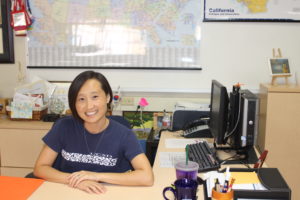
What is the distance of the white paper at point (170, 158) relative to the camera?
1.97m

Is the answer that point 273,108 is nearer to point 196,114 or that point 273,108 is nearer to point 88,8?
point 196,114

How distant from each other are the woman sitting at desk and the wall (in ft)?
4.26

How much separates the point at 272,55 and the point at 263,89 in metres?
0.38

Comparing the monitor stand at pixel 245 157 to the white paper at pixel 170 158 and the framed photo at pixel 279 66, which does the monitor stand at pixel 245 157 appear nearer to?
the white paper at pixel 170 158

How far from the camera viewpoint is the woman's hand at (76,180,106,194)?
149 centimetres

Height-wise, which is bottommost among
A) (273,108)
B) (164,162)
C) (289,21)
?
(164,162)

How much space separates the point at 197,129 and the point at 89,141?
1.05m

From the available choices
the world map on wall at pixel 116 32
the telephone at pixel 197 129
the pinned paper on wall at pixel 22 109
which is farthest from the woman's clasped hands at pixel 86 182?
the world map on wall at pixel 116 32

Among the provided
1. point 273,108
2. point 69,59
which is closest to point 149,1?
point 69,59

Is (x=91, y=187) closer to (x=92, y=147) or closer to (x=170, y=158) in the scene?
(x=92, y=147)

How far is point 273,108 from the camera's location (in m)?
2.68

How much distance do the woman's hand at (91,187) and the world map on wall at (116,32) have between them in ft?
5.69

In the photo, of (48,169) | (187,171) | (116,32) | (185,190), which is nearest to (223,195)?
(185,190)

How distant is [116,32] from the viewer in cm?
309
